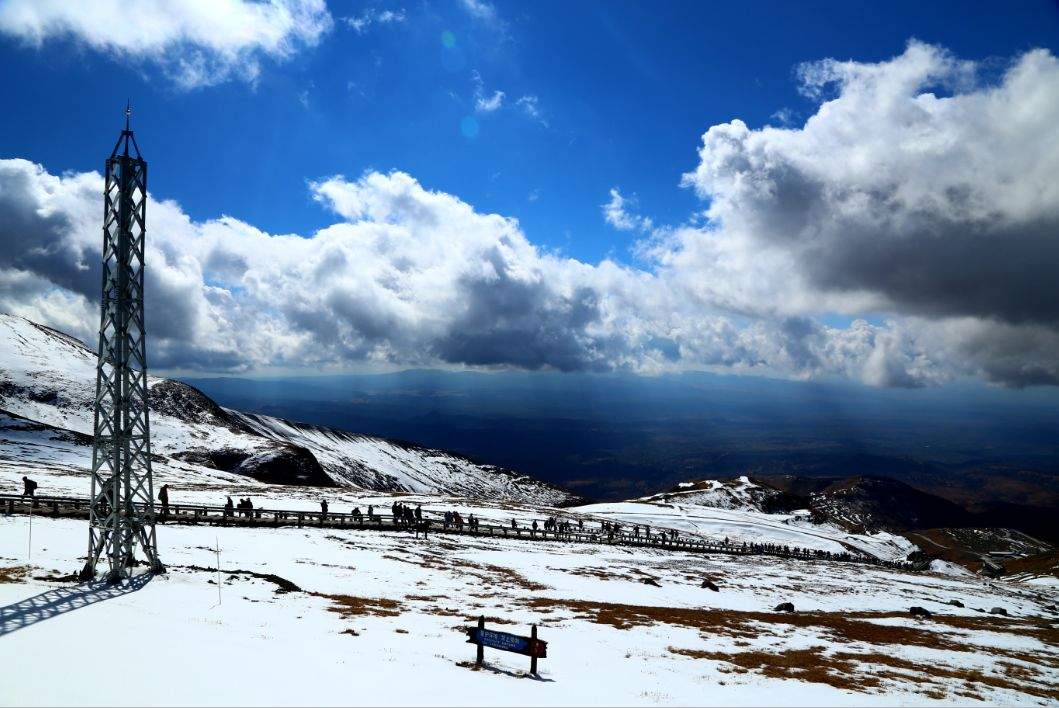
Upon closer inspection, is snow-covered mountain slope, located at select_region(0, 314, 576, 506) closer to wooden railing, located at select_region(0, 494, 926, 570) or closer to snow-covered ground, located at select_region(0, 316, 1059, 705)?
snow-covered ground, located at select_region(0, 316, 1059, 705)

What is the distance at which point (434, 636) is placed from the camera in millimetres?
20312

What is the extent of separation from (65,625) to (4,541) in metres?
17.5

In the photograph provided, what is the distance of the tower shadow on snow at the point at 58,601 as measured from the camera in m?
16.4

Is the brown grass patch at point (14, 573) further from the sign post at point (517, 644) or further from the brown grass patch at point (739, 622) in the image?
the brown grass patch at point (739, 622)

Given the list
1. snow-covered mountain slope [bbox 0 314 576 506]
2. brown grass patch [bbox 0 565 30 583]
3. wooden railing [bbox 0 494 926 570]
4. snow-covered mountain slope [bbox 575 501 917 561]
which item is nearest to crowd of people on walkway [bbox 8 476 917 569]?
wooden railing [bbox 0 494 926 570]

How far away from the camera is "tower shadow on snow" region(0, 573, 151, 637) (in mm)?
16375

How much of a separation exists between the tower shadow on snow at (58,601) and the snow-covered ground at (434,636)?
→ 9 centimetres

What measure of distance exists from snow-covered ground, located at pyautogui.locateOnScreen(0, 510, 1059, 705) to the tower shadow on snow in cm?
9

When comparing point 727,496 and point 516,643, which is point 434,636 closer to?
point 516,643

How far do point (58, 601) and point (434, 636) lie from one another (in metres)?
12.2

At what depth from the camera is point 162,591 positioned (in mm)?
22078

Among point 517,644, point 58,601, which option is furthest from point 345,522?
point 517,644

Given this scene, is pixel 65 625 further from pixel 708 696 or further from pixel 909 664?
pixel 909 664

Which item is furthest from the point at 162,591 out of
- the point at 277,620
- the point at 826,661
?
the point at 826,661
